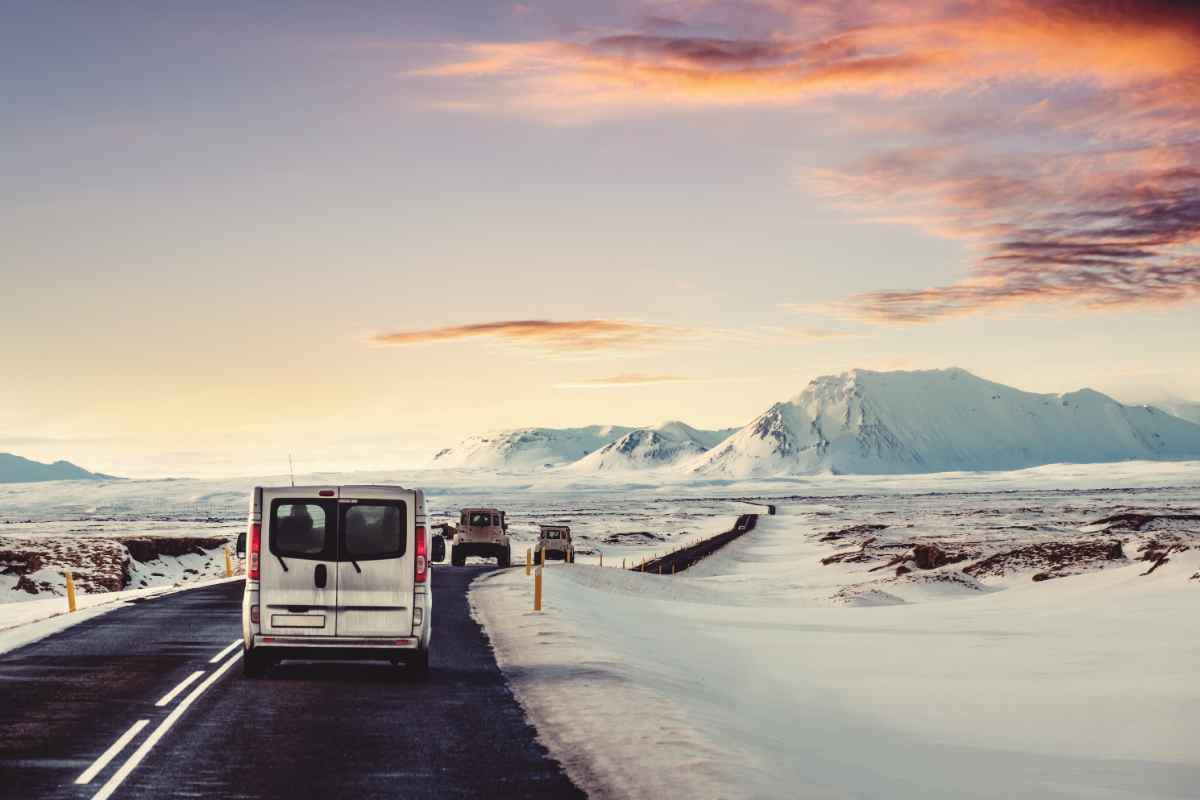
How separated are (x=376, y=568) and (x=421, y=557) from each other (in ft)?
2.10

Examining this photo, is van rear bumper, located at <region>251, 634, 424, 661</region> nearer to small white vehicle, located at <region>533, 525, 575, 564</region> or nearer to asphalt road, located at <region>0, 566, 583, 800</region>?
asphalt road, located at <region>0, 566, 583, 800</region>

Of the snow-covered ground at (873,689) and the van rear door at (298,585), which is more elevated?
the van rear door at (298,585)

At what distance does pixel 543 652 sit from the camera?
73.2 ft

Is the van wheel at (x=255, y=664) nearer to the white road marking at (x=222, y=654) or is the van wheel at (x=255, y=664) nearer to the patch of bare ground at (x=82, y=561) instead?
the white road marking at (x=222, y=654)

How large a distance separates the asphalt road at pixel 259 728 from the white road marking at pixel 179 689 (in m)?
0.10

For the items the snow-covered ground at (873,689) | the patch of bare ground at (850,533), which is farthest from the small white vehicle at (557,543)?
the patch of bare ground at (850,533)

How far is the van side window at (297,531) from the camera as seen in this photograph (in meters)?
17.5

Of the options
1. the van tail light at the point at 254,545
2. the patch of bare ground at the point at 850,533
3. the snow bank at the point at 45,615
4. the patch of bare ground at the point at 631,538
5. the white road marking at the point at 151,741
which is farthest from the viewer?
the patch of bare ground at the point at 631,538

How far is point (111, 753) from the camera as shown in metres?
12.8

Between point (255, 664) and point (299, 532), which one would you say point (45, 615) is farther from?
point (299, 532)

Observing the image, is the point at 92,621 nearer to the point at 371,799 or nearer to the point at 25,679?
the point at 25,679

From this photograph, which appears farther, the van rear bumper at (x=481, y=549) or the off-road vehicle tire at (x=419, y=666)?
the van rear bumper at (x=481, y=549)

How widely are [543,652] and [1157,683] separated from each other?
34.4 feet

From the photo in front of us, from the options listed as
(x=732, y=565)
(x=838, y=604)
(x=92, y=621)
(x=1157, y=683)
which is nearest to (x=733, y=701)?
(x=1157, y=683)
